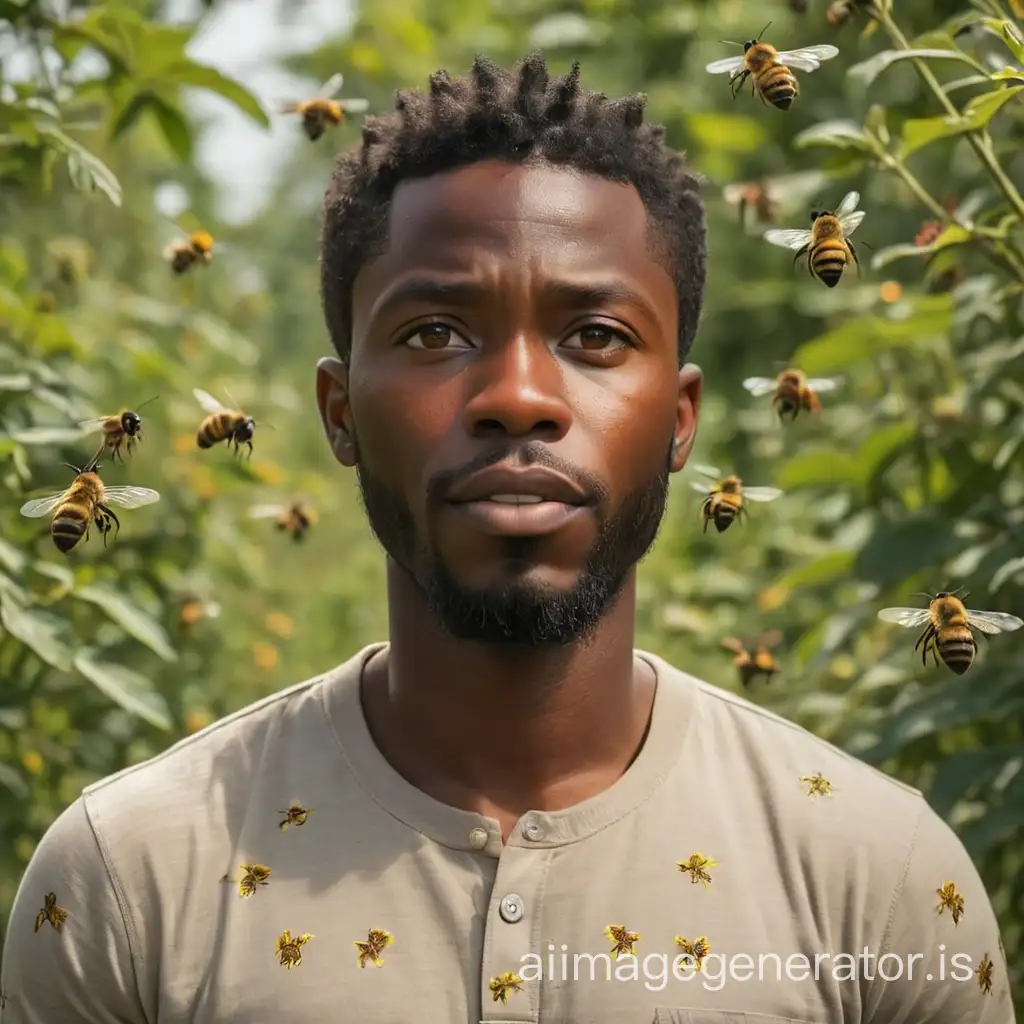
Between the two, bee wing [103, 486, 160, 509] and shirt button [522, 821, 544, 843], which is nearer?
shirt button [522, 821, 544, 843]

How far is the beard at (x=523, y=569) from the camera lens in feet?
7.73

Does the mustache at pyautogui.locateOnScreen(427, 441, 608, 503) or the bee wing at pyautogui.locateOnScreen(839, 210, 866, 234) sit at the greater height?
the bee wing at pyautogui.locateOnScreen(839, 210, 866, 234)

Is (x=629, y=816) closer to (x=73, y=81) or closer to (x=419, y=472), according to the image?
(x=419, y=472)

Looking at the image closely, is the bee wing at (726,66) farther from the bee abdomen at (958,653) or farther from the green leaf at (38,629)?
the green leaf at (38,629)

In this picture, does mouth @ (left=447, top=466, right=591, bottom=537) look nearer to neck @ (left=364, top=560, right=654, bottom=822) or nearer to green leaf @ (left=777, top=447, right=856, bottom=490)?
neck @ (left=364, top=560, right=654, bottom=822)

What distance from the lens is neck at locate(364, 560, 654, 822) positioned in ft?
8.29

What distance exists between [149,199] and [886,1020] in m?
3.90

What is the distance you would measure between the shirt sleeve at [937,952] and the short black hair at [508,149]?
91 centimetres

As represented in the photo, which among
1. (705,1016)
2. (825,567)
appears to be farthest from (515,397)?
(825,567)

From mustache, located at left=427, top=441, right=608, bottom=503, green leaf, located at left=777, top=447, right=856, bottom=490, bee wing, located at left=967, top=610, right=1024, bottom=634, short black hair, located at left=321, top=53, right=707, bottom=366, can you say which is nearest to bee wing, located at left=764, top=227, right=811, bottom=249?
short black hair, located at left=321, top=53, right=707, bottom=366

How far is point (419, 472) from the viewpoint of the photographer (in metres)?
2.42

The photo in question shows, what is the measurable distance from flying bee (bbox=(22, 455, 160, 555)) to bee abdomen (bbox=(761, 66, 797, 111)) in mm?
1128

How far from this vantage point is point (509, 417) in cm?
234

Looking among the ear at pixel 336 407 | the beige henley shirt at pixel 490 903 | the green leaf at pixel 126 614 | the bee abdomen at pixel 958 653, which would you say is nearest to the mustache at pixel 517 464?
the ear at pixel 336 407
